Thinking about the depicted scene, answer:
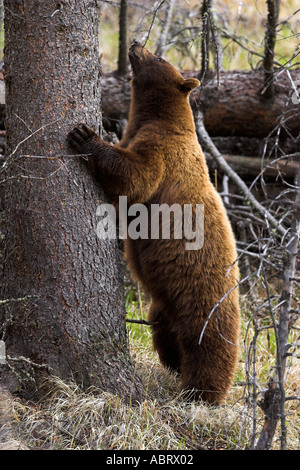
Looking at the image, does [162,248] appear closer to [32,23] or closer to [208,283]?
[208,283]

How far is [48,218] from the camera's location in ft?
9.53

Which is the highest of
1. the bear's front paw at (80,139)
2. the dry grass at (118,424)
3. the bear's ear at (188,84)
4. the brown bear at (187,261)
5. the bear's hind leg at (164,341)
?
the bear's ear at (188,84)

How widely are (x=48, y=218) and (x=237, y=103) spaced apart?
3760mm

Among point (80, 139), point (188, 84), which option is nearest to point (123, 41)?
point (188, 84)

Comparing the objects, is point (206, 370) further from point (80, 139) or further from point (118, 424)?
point (80, 139)

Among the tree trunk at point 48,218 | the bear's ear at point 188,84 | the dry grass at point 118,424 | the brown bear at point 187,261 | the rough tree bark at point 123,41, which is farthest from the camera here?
the rough tree bark at point 123,41

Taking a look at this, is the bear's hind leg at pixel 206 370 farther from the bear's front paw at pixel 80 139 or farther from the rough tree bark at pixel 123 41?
the rough tree bark at pixel 123 41

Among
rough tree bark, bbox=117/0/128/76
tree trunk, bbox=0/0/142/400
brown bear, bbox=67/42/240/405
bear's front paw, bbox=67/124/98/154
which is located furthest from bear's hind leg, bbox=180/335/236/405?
rough tree bark, bbox=117/0/128/76

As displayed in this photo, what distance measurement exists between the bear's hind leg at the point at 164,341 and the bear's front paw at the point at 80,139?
1505 millimetres

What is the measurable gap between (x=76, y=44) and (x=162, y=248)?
1456 mm

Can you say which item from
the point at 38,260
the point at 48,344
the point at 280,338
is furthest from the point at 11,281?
the point at 280,338

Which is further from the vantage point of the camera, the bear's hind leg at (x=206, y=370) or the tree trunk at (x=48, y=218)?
the bear's hind leg at (x=206, y=370)

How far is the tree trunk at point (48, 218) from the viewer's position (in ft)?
9.50

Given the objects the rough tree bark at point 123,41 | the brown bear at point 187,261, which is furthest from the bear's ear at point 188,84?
the rough tree bark at point 123,41
